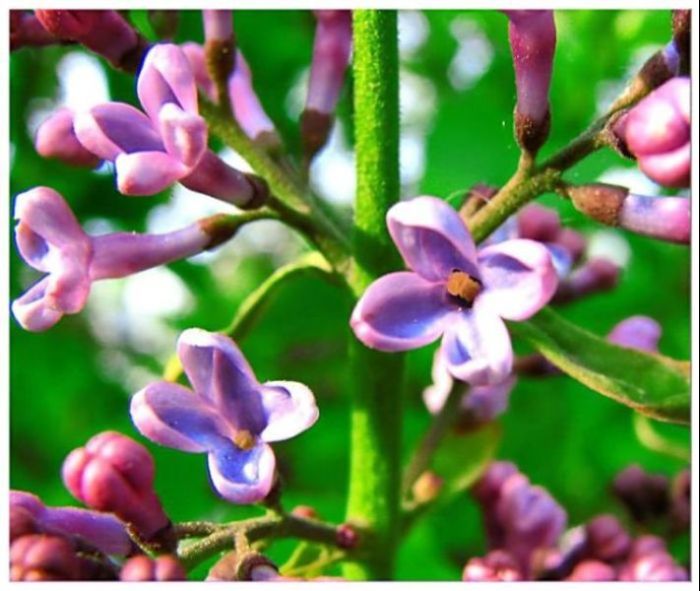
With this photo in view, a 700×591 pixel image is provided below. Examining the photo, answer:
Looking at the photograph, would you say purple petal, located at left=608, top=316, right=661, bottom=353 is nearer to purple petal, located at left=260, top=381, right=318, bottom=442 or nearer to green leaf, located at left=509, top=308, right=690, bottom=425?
green leaf, located at left=509, top=308, right=690, bottom=425

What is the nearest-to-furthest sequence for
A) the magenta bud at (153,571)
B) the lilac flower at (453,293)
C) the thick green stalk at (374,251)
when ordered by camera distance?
the magenta bud at (153,571)
the lilac flower at (453,293)
the thick green stalk at (374,251)

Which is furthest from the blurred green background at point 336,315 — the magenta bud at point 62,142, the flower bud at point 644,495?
the magenta bud at point 62,142

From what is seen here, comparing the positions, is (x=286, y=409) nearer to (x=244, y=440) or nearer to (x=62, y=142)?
(x=244, y=440)

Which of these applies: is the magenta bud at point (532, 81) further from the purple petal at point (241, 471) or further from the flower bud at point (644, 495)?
the flower bud at point (644, 495)

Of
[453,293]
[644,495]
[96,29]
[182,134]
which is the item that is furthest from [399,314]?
[644,495]

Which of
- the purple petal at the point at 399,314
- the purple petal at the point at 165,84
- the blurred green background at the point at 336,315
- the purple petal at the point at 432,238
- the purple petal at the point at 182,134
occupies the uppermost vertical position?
the purple petal at the point at 165,84

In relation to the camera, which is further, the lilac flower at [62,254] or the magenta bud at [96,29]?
the magenta bud at [96,29]

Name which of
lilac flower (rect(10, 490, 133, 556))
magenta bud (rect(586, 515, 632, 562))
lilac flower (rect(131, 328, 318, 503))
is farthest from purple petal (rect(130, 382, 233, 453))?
magenta bud (rect(586, 515, 632, 562))
